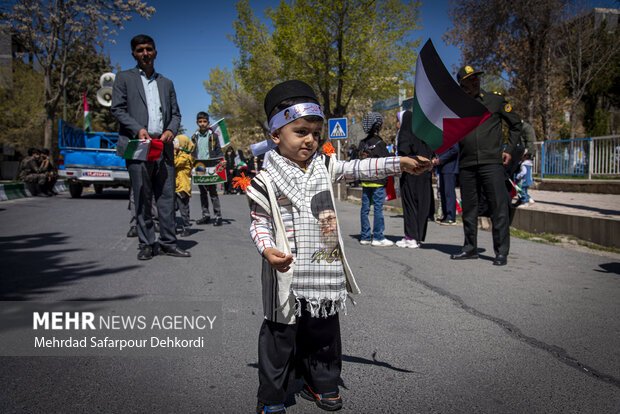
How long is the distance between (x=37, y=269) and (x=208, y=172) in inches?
165

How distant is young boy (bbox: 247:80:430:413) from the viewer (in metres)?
2.18

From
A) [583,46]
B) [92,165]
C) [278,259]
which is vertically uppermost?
[583,46]

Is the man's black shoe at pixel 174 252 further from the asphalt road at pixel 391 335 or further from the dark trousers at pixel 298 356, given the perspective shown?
the dark trousers at pixel 298 356

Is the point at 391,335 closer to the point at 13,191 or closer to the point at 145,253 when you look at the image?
the point at 145,253

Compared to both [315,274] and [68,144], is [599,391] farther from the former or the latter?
[68,144]

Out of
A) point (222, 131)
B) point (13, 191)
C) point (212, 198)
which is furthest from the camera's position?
point (13, 191)

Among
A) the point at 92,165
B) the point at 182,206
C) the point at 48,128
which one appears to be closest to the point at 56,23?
the point at 48,128

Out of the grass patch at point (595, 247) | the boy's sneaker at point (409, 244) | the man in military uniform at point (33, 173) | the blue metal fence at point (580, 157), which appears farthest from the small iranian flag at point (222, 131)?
the man in military uniform at point (33, 173)

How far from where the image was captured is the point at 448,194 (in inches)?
366

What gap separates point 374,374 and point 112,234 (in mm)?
6447

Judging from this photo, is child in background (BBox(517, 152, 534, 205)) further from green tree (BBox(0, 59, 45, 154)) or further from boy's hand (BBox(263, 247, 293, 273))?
green tree (BBox(0, 59, 45, 154))

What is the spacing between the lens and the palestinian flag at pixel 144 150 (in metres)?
5.33

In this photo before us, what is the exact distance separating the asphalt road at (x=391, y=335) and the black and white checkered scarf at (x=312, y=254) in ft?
1.87

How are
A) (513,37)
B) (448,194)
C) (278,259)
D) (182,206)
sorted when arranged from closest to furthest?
(278,259) < (182,206) < (448,194) < (513,37)
